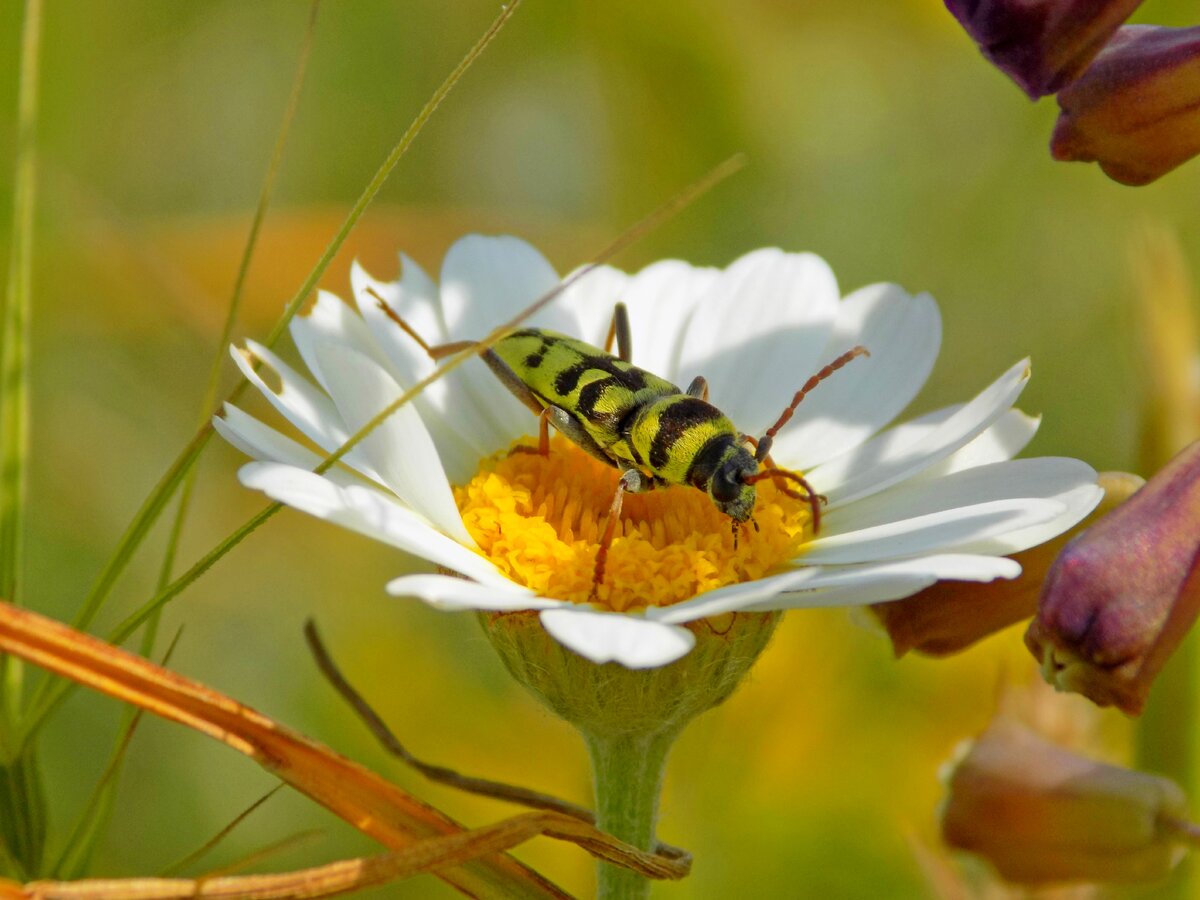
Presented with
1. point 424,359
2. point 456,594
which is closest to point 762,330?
point 424,359

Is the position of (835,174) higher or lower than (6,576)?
higher

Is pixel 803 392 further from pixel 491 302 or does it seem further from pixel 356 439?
pixel 356 439

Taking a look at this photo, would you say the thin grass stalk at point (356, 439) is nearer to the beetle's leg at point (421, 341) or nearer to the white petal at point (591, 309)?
the beetle's leg at point (421, 341)

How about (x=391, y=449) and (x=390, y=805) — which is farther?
(x=391, y=449)

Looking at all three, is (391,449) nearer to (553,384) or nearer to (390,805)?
(390,805)

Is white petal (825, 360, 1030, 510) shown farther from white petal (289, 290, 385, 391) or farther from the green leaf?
the green leaf

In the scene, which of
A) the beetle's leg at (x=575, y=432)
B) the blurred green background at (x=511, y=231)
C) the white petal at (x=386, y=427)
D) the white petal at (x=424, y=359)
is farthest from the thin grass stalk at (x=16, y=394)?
the blurred green background at (x=511, y=231)

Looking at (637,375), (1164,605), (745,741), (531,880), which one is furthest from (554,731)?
(1164,605)
